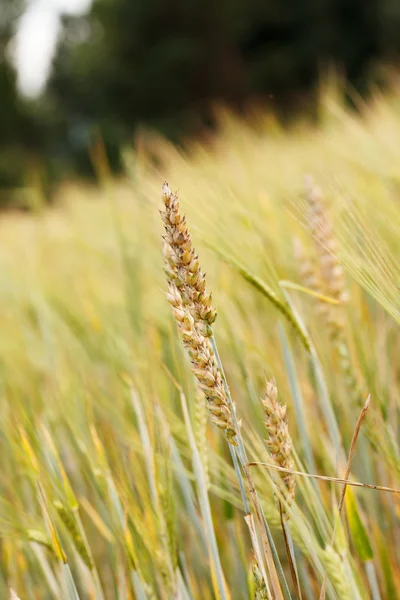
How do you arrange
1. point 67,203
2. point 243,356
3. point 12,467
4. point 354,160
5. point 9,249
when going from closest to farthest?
point 243,356, point 12,467, point 354,160, point 9,249, point 67,203

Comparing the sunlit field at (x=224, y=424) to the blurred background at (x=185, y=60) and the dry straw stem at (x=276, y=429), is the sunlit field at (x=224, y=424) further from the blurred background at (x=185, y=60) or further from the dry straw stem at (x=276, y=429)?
the blurred background at (x=185, y=60)

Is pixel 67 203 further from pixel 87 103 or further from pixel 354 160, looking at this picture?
pixel 87 103

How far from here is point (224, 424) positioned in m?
0.28

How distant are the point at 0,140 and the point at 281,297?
31.6 ft

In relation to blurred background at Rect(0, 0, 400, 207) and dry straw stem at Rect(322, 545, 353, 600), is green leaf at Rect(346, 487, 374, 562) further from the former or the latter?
blurred background at Rect(0, 0, 400, 207)

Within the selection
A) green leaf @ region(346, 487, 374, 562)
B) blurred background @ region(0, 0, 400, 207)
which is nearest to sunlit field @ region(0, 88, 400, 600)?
green leaf @ region(346, 487, 374, 562)

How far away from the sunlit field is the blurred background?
22.5 ft

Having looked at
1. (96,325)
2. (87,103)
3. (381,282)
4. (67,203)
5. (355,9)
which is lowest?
(381,282)

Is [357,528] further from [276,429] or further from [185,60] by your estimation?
[185,60]

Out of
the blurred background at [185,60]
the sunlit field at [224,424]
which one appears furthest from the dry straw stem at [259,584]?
the blurred background at [185,60]

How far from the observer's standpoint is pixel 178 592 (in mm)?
358

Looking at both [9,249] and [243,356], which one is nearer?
[243,356]

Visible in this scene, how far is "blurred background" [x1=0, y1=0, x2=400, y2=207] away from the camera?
769cm

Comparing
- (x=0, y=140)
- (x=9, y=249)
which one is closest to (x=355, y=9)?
(x=0, y=140)
